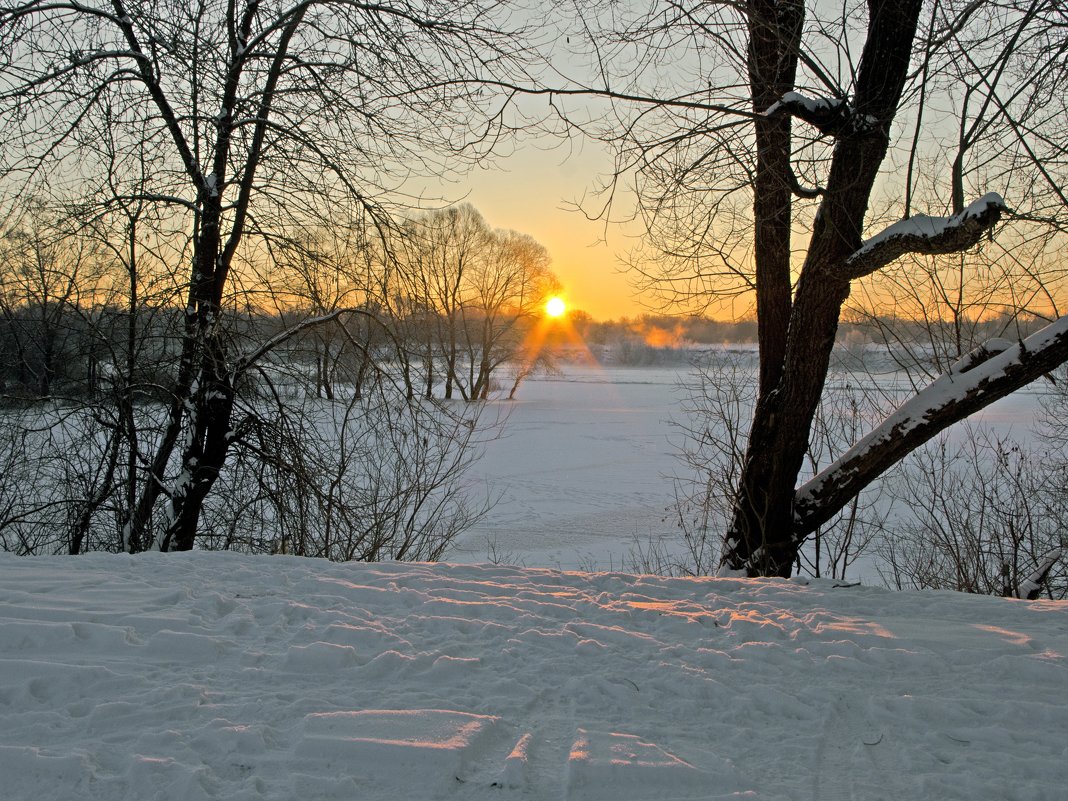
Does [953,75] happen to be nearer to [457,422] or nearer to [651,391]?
[457,422]

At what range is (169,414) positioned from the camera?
781cm

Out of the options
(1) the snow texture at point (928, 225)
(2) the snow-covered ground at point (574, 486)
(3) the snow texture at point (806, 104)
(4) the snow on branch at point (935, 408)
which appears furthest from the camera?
(2) the snow-covered ground at point (574, 486)

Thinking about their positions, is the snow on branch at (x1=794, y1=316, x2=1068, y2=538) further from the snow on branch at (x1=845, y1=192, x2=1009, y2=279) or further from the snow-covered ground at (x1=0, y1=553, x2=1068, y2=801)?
the snow-covered ground at (x1=0, y1=553, x2=1068, y2=801)

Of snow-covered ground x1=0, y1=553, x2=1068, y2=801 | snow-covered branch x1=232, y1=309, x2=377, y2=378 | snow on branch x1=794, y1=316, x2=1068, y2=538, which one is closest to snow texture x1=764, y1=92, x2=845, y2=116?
snow on branch x1=794, y1=316, x2=1068, y2=538

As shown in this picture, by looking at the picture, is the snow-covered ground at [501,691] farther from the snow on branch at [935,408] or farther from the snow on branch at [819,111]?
the snow on branch at [819,111]

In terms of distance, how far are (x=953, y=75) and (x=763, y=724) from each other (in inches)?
202

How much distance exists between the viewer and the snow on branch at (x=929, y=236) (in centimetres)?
468

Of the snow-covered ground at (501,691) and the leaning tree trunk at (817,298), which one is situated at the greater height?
the leaning tree trunk at (817,298)

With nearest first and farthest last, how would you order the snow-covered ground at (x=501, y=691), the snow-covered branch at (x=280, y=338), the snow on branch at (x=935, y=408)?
the snow-covered ground at (x=501, y=691) → the snow on branch at (x=935, y=408) → the snow-covered branch at (x=280, y=338)

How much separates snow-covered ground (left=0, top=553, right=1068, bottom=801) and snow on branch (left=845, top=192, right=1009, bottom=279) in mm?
2470

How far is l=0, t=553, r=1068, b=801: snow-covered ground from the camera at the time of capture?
7.39ft

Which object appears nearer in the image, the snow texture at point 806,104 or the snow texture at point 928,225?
the snow texture at point 928,225

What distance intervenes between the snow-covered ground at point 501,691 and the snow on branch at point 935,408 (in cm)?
189

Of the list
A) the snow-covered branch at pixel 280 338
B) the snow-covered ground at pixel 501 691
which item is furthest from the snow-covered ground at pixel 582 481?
the snow-covered ground at pixel 501 691
